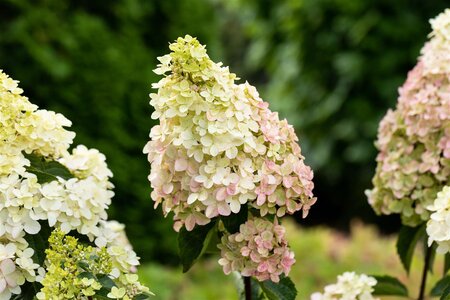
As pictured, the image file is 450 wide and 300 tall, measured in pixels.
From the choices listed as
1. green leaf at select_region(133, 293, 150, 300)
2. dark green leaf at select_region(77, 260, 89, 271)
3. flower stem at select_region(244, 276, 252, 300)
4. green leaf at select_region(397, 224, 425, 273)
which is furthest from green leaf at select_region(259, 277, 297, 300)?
green leaf at select_region(397, 224, 425, 273)

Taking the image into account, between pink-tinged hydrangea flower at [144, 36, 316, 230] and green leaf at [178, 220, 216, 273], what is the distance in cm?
9

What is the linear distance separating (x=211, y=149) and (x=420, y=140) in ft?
2.15

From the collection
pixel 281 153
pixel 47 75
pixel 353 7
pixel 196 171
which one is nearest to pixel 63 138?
pixel 196 171

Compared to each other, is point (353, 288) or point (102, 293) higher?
point (353, 288)

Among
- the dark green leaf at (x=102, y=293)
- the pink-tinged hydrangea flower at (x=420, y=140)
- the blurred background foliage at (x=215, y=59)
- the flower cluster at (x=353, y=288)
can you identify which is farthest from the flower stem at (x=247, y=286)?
the blurred background foliage at (x=215, y=59)

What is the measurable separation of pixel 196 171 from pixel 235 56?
1179 cm

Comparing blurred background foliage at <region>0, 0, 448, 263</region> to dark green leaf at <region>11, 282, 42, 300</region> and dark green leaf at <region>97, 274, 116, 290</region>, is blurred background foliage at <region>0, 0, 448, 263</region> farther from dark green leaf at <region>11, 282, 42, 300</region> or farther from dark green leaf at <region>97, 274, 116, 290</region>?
dark green leaf at <region>97, 274, 116, 290</region>

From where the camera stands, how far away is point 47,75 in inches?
193

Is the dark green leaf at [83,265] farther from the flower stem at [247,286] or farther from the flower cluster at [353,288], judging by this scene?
the flower cluster at [353,288]

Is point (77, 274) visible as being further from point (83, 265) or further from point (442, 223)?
point (442, 223)

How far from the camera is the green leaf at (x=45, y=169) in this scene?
1.52 metres

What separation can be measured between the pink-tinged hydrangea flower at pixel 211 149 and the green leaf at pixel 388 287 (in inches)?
22.5

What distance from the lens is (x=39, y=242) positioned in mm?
1482

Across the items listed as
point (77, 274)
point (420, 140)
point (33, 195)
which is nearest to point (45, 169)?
point (33, 195)
